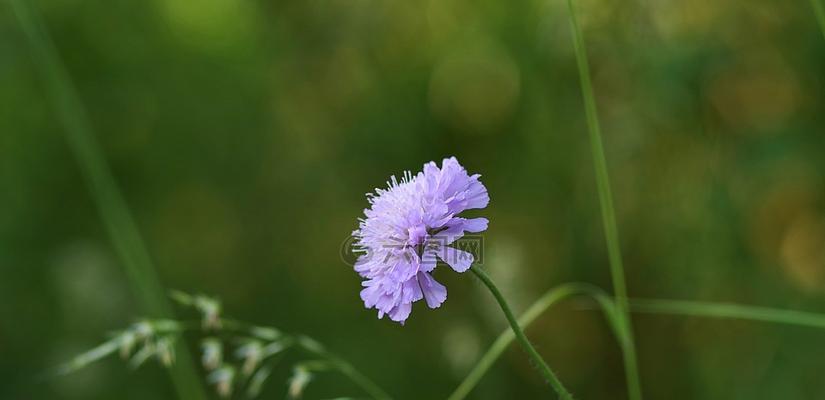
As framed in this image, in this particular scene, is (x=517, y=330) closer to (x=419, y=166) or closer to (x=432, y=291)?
(x=432, y=291)

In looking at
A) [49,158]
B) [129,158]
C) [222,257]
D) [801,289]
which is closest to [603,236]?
[801,289]

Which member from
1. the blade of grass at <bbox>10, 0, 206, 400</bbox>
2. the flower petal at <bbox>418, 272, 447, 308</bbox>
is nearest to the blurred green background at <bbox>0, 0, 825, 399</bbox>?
the blade of grass at <bbox>10, 0, 206, 400</bbox>

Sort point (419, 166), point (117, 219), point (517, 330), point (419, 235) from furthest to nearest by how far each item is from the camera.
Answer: point (419, 166) → point (117, 219) → point (419, 235) → point (517, 330)

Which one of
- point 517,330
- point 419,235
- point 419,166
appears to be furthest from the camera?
point 419,166

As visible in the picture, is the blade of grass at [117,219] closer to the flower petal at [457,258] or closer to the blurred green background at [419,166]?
the blurred green background at [419,166]

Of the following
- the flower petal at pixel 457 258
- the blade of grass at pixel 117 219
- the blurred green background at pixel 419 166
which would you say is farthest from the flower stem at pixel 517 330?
the blade of grass at pixel 117 219

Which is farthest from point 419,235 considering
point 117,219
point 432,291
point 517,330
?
point 117,219

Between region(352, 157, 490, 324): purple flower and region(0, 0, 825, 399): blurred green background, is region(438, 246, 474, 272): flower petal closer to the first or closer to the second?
region(352, 157, 490, 324): purple flower

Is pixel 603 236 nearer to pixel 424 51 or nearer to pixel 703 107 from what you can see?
pixel 703 107
